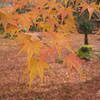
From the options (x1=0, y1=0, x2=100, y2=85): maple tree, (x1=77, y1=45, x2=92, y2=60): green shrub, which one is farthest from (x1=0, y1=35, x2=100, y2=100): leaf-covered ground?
(x1=0, y1=0, x2=100, y2=85): maple tree

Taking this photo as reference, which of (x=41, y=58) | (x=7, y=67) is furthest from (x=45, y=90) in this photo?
(x=41, y=58)

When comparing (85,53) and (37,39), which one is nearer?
(37,39)

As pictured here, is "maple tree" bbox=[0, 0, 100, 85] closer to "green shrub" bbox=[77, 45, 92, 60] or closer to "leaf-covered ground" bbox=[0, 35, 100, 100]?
"leaf-covered ground" bbox=[0, 35, 100, 100]

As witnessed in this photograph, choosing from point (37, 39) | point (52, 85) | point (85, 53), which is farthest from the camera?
point (85, 53)

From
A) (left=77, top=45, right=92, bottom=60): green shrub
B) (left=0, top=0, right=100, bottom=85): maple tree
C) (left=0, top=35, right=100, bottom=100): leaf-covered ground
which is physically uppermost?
(left=0, top=0, right=100, bottom=85): maple tree

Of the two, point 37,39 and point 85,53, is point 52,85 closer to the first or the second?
point 85,53

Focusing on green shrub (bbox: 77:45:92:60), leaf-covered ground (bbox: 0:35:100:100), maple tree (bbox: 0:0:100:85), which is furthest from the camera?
green shrub (bbox: 77:45:92:60)

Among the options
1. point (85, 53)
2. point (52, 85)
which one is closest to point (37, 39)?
point (52, 85)

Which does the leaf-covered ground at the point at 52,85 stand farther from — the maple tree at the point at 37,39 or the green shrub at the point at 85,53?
the maple tree at the point at 37,39

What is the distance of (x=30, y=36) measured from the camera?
1837 millimetres

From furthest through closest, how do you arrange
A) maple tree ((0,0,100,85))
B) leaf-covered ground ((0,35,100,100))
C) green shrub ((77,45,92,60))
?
green shrub ((77,45,92,60))
leaf-covered ground ((0,35,100,100))
maple tree ((0,0,100,85))

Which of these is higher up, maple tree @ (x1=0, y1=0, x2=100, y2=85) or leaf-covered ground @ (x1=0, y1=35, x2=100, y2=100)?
maple tree @ (x1=0, y1=0, x2=100, y2=85)

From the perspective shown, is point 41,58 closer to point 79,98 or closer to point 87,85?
point 79,98

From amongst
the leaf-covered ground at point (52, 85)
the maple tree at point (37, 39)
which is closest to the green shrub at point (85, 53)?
the leaf-covered ground at point (52, 85)
